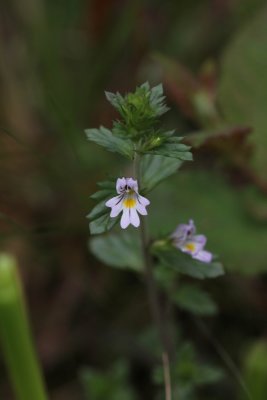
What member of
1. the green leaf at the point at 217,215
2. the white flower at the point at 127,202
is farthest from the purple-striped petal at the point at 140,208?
the green leaf at the point at 217,215

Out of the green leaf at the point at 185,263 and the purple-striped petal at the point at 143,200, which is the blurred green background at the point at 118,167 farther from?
the purple-striped petal at the point at 143,200

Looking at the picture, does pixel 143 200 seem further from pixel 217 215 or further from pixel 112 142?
pixel 217 215

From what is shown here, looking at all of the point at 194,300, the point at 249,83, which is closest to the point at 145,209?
the point at 194,300

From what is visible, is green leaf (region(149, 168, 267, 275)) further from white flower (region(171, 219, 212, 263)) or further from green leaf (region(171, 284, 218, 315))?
white flower (region(171, 219, 212, 263))

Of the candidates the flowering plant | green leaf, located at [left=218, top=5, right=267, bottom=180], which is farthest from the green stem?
green leaf, located at [left=218, top=5, right=267, bottom=180]

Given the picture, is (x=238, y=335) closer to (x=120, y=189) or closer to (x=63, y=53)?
(x=120, y=189)

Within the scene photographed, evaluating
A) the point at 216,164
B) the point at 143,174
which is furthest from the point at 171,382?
the point at 216,164

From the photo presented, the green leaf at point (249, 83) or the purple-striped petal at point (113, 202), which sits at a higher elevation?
the green leaf at point (249, 83)
